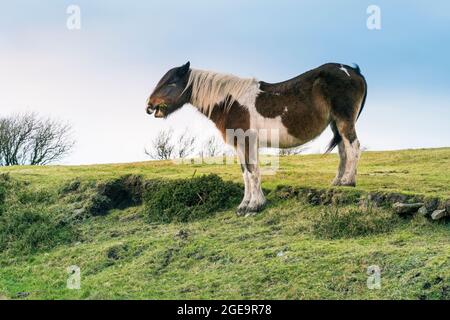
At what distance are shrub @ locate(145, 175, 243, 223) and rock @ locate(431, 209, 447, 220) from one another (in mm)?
4318

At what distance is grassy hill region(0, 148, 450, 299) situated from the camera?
965cm

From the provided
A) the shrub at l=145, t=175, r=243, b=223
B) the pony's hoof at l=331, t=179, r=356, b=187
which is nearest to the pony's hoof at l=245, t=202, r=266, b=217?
the shrub at l=145, t=175, r=243, b=223

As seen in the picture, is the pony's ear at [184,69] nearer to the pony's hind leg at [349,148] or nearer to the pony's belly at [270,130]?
the pony's belly at [270,130]

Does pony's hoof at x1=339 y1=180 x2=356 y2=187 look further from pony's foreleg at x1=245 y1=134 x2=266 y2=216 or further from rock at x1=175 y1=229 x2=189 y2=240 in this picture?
rock at x1=175 y1=229 x2=189 y2=240

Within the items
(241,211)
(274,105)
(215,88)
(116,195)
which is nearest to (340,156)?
(274,105)

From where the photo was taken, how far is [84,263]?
12039 millimetres

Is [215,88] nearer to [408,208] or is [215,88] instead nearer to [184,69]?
[184,69]

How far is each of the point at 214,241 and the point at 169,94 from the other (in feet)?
10.8

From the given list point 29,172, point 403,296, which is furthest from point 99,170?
point 403,296

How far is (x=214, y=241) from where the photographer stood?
12.0 m

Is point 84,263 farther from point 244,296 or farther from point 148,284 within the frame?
point 244,296

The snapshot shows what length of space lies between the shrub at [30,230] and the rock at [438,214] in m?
7.35

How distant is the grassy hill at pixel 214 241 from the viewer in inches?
380

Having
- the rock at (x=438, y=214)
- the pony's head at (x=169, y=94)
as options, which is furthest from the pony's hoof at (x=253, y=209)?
the rock at (x=438, y=214)
